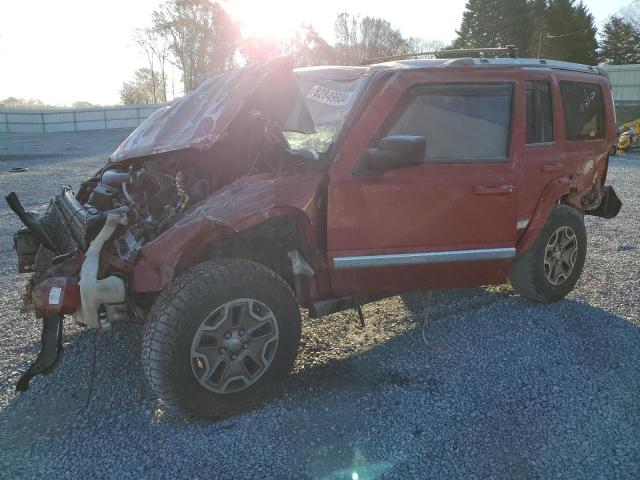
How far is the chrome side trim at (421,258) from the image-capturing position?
336 cm

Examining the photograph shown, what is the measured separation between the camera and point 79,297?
278cm

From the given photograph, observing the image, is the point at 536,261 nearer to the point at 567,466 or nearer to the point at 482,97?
the point at 482,97

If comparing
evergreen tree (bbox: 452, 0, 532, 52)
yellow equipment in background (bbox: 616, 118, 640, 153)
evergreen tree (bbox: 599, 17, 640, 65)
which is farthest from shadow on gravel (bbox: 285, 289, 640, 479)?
evergreen tree (bbox: 599, 17, 640, 65)

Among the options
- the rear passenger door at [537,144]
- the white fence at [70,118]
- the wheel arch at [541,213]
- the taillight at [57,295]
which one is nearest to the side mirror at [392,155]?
the rear passenger door at [537,144]

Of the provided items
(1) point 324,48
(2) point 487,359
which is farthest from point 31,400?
(1) point 324,48

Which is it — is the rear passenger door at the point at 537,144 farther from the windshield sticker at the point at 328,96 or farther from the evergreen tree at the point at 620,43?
the evergreen tree at the point at 620,43

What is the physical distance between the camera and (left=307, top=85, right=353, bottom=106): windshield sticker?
12.0 ft

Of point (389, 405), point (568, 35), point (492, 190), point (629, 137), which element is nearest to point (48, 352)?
point (389, 405)

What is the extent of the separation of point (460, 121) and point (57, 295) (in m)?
2.79

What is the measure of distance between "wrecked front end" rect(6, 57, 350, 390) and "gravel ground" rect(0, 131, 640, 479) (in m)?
0.53

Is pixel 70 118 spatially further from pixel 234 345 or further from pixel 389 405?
pixel 389 405

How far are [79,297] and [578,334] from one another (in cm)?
354

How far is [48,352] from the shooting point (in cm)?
282

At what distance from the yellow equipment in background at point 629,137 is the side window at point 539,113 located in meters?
17.7
